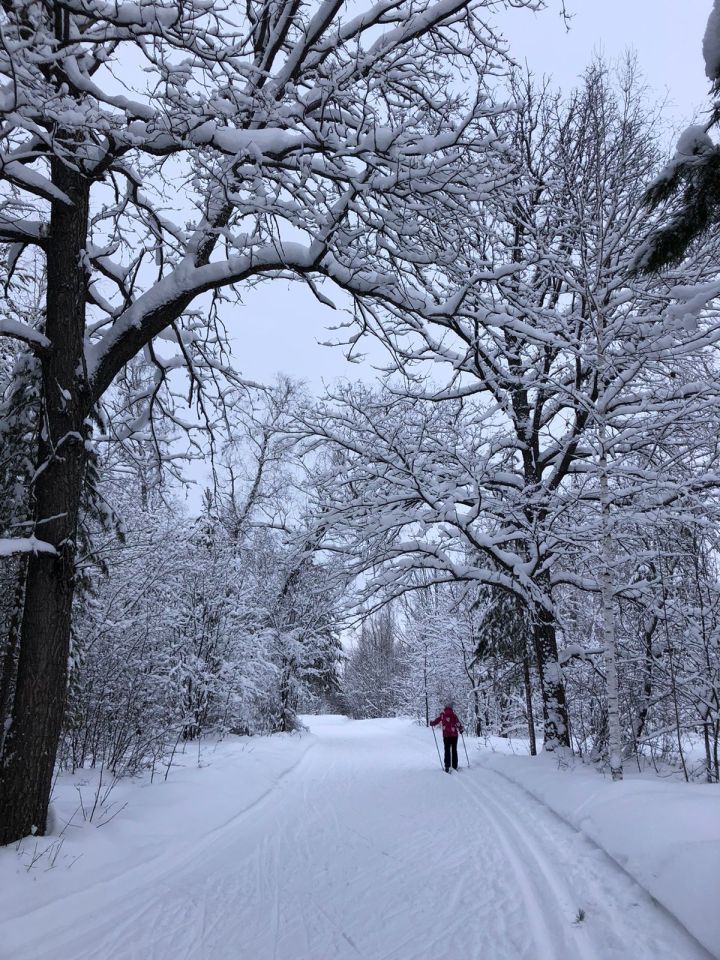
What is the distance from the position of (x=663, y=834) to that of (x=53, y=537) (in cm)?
571

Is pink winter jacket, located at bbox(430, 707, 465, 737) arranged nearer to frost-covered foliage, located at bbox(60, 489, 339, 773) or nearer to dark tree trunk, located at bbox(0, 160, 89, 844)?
frost-covered foliage, located at bbox(60, 489, 339, 773)

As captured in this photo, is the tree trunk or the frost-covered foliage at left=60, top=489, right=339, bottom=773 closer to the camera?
the tree trunk

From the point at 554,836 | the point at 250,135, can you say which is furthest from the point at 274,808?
the point at 250,135

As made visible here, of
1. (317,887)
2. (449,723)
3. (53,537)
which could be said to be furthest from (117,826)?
(449,723)

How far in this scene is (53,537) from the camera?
550 centimetres

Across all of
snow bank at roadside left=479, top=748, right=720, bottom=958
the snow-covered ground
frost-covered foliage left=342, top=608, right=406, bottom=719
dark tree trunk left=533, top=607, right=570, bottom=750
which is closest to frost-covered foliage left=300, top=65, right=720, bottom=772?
dark tree trunk left=533, top=607, right=570, bottom=750

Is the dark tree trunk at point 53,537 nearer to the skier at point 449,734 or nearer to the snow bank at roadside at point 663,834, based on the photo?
the snow bank at roadside at point 663,834

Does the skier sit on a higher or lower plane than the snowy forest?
lower

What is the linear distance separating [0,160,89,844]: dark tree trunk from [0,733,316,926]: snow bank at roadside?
0.42 m

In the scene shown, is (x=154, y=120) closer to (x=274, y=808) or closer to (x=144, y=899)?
(x=144, y=899)

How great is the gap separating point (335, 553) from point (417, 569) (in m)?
1.90

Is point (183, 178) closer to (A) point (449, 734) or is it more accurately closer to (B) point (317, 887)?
(B) point (317, 887)

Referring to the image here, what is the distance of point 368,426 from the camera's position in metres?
12.6

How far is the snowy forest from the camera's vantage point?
192 inches
